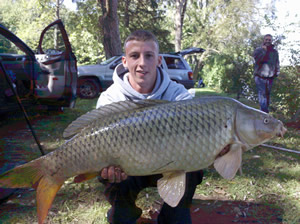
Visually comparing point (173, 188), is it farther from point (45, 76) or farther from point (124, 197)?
point (45, 76)

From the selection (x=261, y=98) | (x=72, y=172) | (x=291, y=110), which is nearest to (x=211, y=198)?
(x=72, y=172)

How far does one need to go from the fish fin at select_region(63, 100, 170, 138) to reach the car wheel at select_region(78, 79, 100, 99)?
6.24 m

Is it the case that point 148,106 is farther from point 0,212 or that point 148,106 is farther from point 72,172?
point 0,212

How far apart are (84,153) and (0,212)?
3.93 ft

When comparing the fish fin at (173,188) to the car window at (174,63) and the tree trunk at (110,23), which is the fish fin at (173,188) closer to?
the tree trunk at (110,23)

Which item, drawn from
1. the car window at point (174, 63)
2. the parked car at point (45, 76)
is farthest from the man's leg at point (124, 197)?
the car window at point (174, 63)

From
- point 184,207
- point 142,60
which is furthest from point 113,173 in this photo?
point 142,60

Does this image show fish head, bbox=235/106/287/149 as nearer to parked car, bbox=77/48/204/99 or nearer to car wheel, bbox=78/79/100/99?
parked car, bbox=77/48/204/99

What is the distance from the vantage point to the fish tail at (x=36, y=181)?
3.80 ft

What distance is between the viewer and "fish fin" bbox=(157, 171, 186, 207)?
4.04 feet

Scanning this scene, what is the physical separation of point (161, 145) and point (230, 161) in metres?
0.33

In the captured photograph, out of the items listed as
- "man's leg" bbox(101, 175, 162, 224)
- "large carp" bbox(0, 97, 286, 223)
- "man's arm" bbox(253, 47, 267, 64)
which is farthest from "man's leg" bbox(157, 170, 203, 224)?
"man's arm" bbox(253, 47, 267, 64)

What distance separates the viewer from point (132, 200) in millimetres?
1577

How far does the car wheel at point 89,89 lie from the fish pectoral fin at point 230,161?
653 cm
